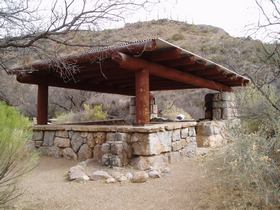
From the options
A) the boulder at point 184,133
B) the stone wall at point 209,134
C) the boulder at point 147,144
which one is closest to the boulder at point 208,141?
→ the stone wall at point 209,134

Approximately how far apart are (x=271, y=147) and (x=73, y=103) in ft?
45.6

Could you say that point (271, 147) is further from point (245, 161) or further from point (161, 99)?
point (161, 99)

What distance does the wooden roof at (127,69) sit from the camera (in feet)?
18.2

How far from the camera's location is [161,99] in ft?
63.1

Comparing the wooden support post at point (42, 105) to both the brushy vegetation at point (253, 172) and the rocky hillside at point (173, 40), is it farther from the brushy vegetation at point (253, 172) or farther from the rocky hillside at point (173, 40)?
the brushy vegetation at point (253, 172)

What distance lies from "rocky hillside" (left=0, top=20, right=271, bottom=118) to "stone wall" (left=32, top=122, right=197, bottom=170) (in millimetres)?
1512

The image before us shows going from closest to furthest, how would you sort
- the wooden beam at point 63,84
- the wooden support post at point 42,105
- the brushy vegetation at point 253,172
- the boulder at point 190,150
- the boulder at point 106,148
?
the brushy vegetation at point 253,172 → the boulder at point 106,148 → the boulder at point 190,150 → the wooden beam at point 63,84 → the wooden support post at point 42,105

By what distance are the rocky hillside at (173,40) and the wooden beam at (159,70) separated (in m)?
0.36

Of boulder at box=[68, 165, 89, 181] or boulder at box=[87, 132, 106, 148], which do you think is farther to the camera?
boulder at box=[87, 132, 106, 148]

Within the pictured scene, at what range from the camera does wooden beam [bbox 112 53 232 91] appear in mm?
5561

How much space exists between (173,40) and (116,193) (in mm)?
23554

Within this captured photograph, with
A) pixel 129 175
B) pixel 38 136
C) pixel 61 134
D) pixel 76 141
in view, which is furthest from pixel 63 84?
pixel 129 175

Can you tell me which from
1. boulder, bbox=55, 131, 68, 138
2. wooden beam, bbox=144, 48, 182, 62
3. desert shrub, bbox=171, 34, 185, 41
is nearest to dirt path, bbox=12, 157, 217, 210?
boulder, bbox=55, 131, 68, 138

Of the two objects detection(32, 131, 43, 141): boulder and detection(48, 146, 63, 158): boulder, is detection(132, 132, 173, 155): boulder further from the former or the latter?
detection(32, 131, 43, 141): boulder
